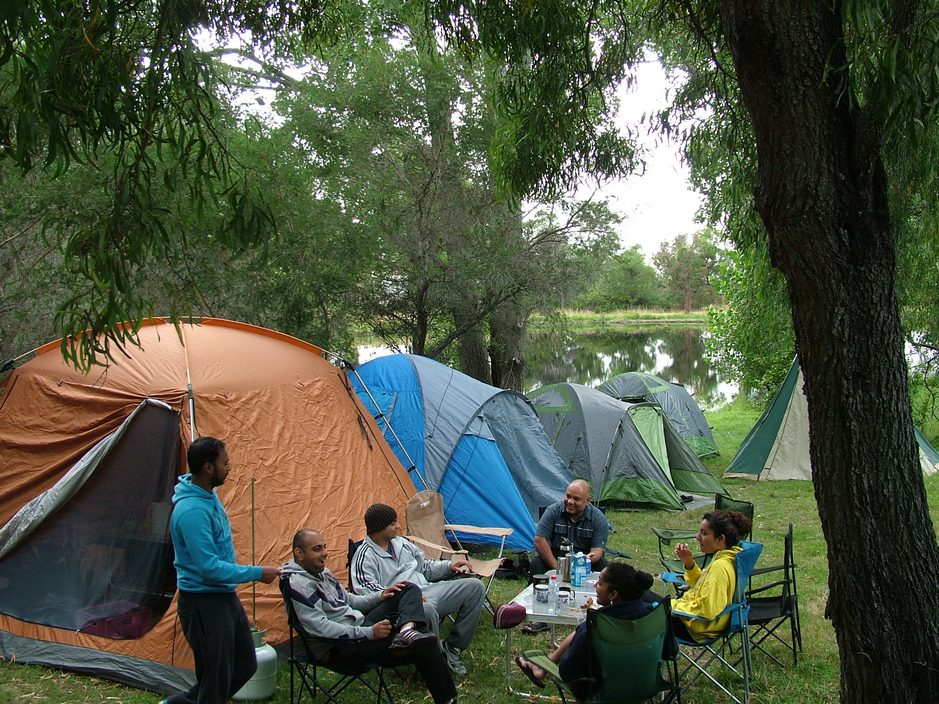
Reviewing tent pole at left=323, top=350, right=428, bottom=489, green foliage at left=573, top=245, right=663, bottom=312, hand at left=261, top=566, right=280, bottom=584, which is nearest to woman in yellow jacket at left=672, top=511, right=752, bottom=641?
hand at left=261, top=566, right=280, bottom=584

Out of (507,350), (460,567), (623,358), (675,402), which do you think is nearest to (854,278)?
(460,567)

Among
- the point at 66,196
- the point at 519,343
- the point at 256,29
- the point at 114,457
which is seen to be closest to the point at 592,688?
the point at 114,457

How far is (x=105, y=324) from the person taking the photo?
2.96 meters

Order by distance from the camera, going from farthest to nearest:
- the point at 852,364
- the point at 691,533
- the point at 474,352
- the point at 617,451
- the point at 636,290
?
the point at 636,290, the point at 474,352, the point at 617,451, the point at 691,533, the point at 852,364

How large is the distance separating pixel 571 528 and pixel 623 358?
27.4 m

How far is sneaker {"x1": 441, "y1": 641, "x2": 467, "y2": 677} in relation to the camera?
15.4ft

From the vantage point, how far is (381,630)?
3.97m

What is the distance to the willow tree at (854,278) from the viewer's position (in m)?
3.02

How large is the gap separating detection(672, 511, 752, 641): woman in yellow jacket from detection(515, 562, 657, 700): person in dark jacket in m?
0.57

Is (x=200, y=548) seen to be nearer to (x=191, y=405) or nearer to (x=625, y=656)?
(x=191, y=405)

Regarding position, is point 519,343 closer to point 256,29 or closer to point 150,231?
point 256,29

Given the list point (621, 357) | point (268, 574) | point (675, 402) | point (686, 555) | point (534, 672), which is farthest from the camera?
point (621, 357)

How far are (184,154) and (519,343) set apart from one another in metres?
9.28

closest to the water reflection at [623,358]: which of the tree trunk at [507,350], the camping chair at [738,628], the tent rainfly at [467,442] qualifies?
Result: the tree trunk at [507,350]
